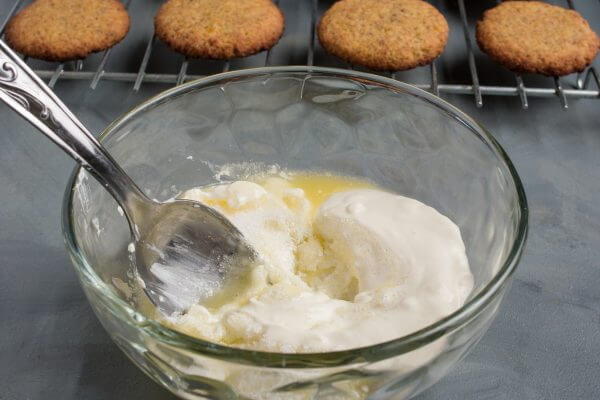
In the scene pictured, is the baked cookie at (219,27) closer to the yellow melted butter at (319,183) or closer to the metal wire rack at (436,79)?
the metal wire rack at (436,79)

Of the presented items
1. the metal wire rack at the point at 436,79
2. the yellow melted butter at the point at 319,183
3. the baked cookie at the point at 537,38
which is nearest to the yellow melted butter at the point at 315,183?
the yellow melted butter at the point at 319,183

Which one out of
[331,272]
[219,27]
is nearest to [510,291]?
[331,272]

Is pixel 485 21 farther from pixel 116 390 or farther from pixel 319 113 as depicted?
pixel 116 390

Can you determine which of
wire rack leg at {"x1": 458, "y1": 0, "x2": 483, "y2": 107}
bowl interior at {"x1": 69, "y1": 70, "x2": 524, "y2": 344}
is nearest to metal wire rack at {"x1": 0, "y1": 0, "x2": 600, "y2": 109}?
wire rack leg at {"x1": 458, "y1": 0, "x2": 483, "y2": 107}

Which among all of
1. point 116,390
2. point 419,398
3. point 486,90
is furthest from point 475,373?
point 486,90

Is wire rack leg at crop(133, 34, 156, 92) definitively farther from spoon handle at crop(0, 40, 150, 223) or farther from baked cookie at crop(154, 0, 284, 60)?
spoon handle at crop(0, 40, 150, 223)

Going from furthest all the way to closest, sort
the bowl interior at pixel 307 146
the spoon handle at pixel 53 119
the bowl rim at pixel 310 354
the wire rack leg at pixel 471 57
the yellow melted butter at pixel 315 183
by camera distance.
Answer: the wire rack leg at pixel 471 57 < the yellow melted butter at pixel 315 183 < the bowl interior at pixel 307 146 < the spoon handle at pixel 53 119 < the bowl rim at pixel 310 354

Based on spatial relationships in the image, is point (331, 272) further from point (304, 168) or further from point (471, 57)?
point (471, 57)
